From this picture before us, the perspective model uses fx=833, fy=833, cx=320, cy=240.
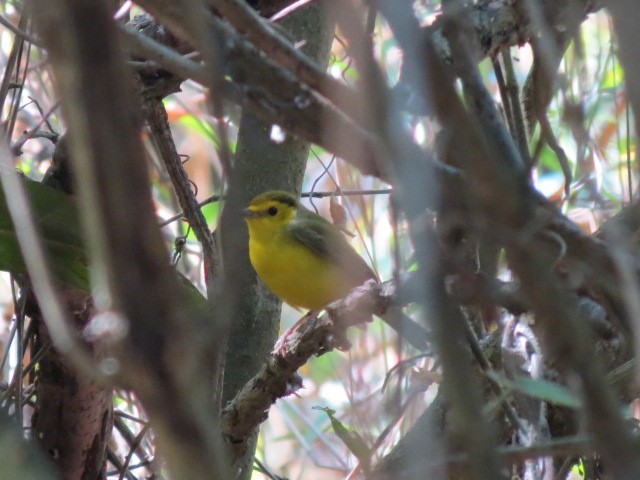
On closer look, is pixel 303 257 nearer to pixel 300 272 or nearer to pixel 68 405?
pixel 300 272

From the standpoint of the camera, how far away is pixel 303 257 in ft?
14.2

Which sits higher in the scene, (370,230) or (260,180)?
(260,180)

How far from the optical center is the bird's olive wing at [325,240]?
4152 mm

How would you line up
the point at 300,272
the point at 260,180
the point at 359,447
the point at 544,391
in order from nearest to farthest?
the point at 544,391 → the point at 359,447 → the point at 260,180 → the point at 300,272

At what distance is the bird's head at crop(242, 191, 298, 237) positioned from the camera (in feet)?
11.0

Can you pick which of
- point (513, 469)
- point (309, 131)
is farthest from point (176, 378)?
point (513, 469)

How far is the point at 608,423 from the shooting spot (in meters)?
0.76

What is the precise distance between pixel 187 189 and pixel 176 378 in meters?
1.50

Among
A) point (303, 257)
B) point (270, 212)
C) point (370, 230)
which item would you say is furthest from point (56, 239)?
point (303, 257)

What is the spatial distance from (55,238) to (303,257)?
246 centimetres

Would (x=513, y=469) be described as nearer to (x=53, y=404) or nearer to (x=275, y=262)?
(x=53, y=404)

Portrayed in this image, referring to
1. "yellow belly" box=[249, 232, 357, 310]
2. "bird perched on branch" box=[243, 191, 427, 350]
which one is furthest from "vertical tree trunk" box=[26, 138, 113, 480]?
"yellow belly" box=[249, 232, 357, 310]

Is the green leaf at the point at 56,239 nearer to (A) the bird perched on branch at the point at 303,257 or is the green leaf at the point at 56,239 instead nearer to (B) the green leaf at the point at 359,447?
(B) the green leaf at the point at 359,447

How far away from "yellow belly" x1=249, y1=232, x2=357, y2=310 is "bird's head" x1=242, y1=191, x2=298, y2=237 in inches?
3.4
